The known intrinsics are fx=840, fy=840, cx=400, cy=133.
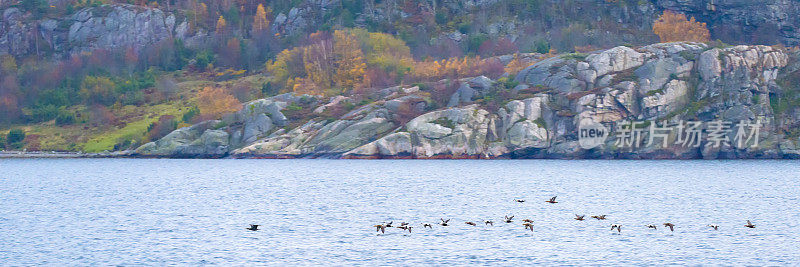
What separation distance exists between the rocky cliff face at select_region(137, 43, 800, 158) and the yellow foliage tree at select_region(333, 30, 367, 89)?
2571 centimetres

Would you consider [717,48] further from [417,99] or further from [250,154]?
[250,154]

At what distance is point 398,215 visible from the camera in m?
56.4

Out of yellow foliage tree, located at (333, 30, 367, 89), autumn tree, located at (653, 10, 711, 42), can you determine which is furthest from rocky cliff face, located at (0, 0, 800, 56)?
yellow foliage tree, located at (333, 30, 367, 89)

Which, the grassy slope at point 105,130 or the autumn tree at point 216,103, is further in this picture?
the grassy slope at point 105,130

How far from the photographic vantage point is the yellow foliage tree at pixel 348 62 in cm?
15462

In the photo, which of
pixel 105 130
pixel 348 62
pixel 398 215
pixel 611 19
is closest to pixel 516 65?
pixel 348 62

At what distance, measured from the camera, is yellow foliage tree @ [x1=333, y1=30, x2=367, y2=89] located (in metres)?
155

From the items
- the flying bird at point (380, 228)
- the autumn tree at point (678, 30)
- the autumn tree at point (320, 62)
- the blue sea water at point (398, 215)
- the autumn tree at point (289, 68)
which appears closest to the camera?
the blue sea water at point (398, 215)

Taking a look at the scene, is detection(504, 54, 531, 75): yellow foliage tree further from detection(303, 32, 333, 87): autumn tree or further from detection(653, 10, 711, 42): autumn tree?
detection(303, 32, 333, 87): autumn tree

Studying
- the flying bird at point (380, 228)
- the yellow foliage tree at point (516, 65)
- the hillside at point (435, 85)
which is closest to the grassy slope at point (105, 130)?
the hillside at point (435, 85)

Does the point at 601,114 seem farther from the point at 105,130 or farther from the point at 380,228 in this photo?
the point at 105,130

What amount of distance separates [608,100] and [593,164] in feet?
42.1

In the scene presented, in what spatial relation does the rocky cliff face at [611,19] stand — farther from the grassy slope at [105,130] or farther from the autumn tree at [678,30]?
the grassy slope at [105,130]

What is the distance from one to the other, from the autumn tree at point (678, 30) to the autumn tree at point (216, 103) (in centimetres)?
7925
